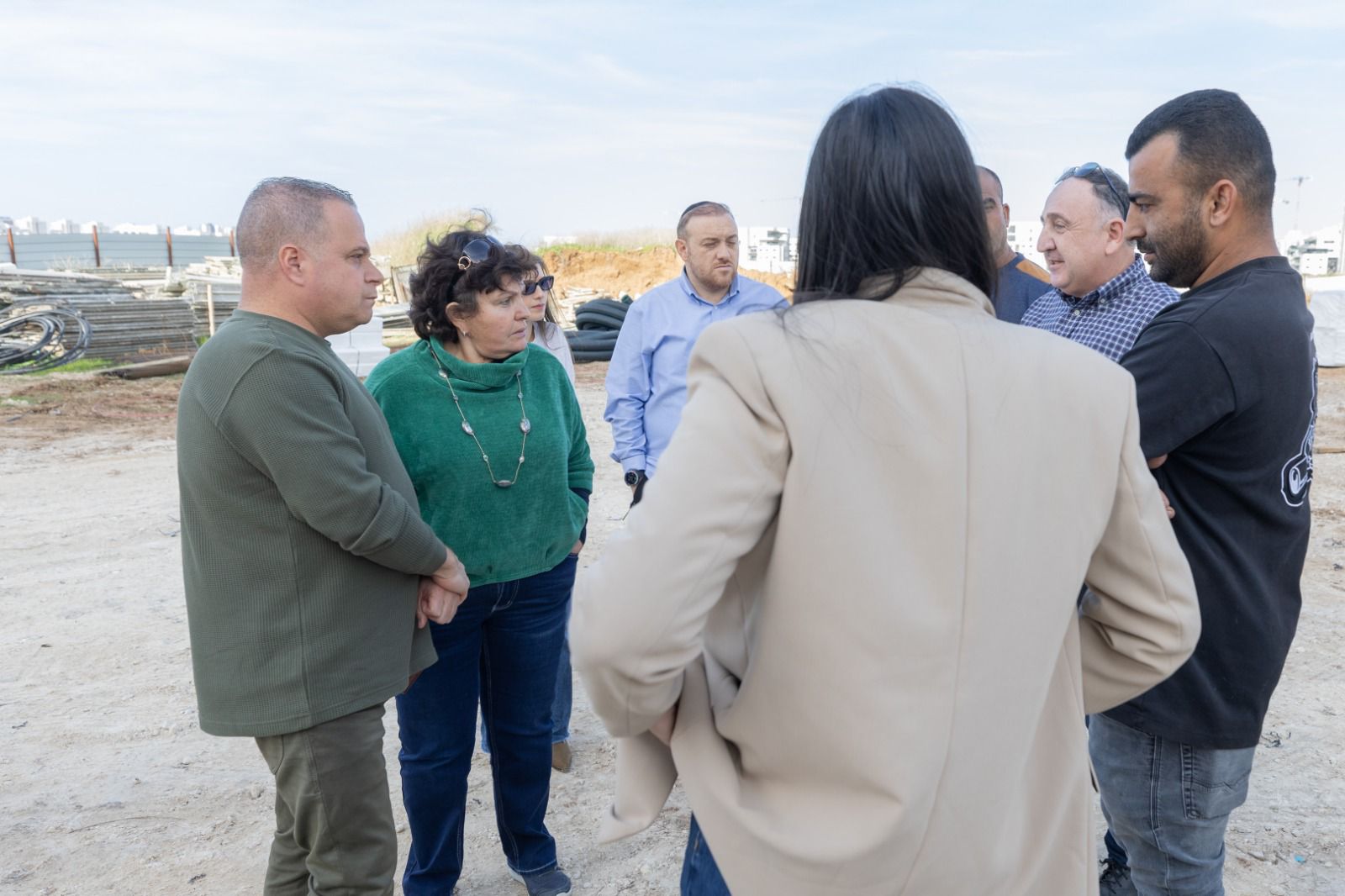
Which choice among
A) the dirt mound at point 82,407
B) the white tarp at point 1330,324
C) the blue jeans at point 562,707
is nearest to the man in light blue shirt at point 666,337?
the blue jeans at point 562,707

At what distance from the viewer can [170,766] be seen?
4301 mm

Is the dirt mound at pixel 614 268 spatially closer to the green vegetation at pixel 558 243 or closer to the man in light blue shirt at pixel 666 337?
the green vegetation at pixel 558 243

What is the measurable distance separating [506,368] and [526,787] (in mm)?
1458

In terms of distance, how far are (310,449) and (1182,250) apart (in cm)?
217

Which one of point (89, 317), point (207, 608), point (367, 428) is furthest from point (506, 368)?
point (89, 317)

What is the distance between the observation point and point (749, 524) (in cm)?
137

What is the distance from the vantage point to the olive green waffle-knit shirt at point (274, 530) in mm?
2363

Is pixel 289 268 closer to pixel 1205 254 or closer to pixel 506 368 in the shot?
pixel 506 368

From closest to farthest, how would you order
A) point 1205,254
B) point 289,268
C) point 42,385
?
point 1205,254
point 289,268
point 42,385

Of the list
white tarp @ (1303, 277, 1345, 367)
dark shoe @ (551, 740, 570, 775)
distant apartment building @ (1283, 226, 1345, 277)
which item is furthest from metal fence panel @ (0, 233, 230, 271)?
distant apartment building @ (1283, 226, 1345, 277)

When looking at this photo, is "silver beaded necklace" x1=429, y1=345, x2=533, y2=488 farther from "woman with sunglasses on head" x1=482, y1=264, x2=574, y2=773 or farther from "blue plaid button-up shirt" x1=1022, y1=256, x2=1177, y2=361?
"blue plaid button-up shirt" x1=1022, y1=256, x2=1177, y2=361

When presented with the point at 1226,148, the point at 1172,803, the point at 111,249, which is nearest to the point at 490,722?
the point at 1172,803

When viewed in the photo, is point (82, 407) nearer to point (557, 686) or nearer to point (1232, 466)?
point (557, 686)

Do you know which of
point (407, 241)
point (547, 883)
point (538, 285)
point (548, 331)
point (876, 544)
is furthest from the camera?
point (407, 241)
